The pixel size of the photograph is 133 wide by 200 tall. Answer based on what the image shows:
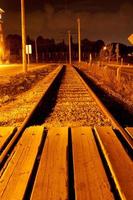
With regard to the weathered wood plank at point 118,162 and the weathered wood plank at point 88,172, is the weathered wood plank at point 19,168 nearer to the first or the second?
the weathered wood plank at point 88,172

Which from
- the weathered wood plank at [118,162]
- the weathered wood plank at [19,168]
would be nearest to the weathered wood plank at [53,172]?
the weathered wood plank at [19,168]

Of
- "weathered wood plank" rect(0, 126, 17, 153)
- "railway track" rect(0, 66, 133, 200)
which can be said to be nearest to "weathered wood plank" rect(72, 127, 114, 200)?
"railway track" rect(0, 66, 133, 200)

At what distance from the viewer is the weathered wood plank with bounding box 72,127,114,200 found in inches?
150

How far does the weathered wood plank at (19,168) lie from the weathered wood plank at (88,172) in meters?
0.53

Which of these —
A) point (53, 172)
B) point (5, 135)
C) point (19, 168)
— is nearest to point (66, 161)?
point (53, 172)

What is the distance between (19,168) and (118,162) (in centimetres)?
117

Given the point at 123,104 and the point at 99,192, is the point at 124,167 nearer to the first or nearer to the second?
the point at 99,192

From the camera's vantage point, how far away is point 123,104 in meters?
11.7

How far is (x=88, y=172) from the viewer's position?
4.42 meters

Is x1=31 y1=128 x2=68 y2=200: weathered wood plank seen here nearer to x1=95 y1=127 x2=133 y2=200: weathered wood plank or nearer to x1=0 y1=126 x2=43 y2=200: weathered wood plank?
x1=0 y1=126 x2=43 y2=200: weathered wood plank

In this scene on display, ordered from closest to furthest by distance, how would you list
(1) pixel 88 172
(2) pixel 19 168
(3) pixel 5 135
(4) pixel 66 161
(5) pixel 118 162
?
(1) pixel 88 172, (2) pixel 19 168, (5) pixel 118 162, (4) pixel 66 161, (3) pixel 5 135

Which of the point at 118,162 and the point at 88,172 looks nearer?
the point at 88,172

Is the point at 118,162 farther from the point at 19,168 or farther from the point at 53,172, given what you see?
the point at 19,168

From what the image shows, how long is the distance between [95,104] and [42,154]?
6024mm
